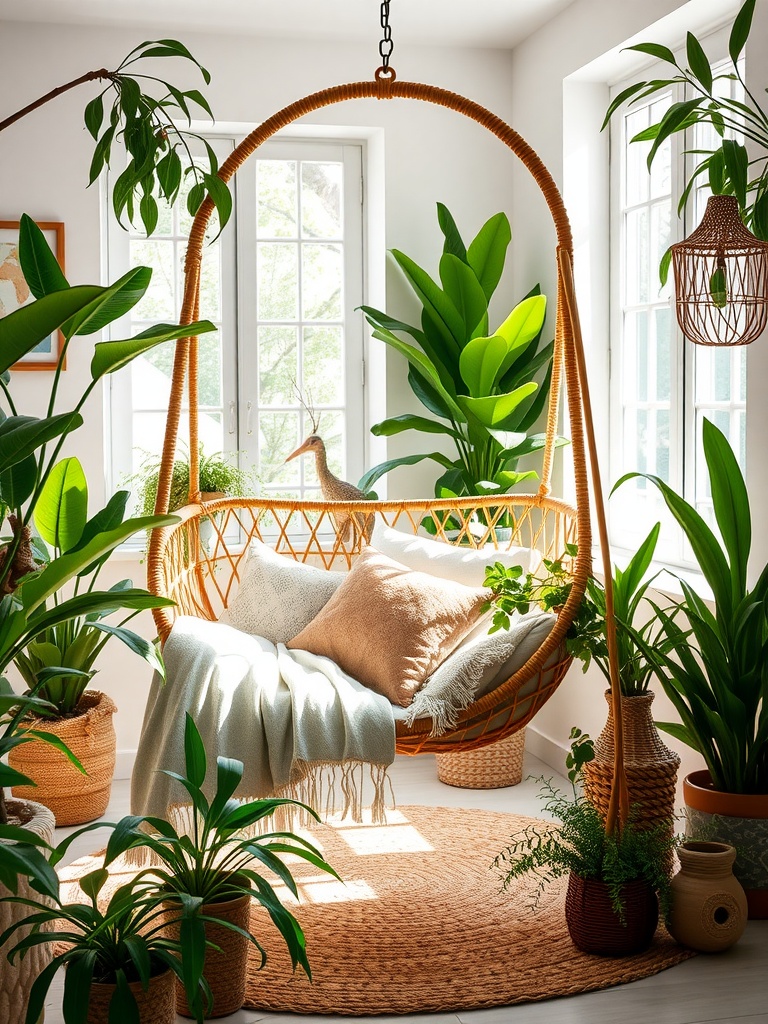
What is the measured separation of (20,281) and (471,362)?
5.12 feet

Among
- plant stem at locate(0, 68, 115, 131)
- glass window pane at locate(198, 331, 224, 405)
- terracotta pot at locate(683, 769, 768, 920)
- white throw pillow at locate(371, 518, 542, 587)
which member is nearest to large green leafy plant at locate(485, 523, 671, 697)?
terracotta pot at locate(683, 769, 768, 920)

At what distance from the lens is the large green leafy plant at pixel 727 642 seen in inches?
103

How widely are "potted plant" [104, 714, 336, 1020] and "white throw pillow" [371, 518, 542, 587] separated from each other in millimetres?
1333

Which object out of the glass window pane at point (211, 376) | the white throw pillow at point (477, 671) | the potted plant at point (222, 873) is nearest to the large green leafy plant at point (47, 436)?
the potted plant at point (222, 873)

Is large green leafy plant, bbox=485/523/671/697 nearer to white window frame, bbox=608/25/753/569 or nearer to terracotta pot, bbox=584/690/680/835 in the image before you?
terracotta pot, bbox=584/690/680/835

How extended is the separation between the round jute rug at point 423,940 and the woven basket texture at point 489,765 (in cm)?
47

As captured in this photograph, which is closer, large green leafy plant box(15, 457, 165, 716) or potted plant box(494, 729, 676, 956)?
large green leafy plant box(15, 457, 165, 716)

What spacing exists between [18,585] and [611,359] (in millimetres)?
2456

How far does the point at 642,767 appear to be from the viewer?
269cm

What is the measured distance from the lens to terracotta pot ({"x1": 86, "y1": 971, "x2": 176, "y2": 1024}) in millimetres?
1879

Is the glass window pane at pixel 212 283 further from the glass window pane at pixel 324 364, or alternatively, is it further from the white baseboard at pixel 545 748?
the white baseboard at pixel 545 748

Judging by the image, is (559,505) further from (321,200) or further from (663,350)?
(321,200)

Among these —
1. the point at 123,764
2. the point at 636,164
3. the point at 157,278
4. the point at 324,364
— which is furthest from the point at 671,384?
the point at 123,764

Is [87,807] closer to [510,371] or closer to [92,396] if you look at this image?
[92,396]
